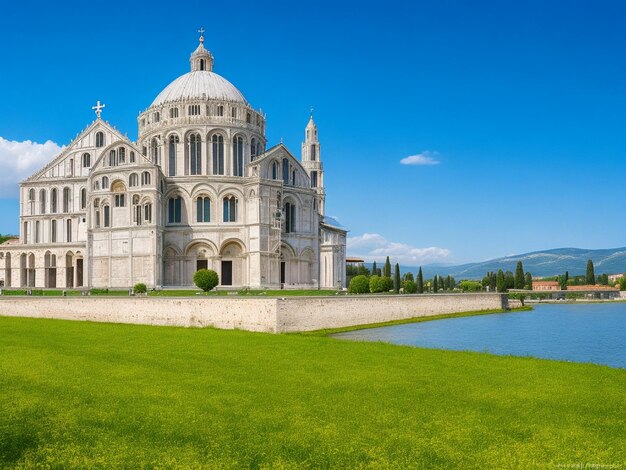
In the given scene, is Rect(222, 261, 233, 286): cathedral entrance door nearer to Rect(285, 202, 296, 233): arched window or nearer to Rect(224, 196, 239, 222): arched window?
Rect(224, 196, 239, 222): arched window

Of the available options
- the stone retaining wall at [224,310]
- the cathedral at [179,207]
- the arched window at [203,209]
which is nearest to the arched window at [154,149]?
the cathedral at [179,207]

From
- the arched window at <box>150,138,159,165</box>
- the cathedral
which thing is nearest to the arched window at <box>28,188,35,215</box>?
the cathedral

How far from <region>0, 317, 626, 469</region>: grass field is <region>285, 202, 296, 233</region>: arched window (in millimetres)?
42049

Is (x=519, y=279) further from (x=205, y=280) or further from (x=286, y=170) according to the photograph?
(x=205, y=280)

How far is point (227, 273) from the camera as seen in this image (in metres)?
63.4

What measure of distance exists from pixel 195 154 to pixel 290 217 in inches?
435

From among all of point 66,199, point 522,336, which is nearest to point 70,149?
point 66,199

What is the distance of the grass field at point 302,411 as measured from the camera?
11234 mm

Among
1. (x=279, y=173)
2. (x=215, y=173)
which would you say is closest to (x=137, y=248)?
(x=215, y=173)

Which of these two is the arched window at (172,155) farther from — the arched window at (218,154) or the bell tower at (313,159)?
the bell tower at (313,159)

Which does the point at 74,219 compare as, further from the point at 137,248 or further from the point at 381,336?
the point at 381,336

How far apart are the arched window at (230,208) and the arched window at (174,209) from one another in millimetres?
4207

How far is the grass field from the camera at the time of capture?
1123 cm

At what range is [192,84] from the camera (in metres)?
68.4
